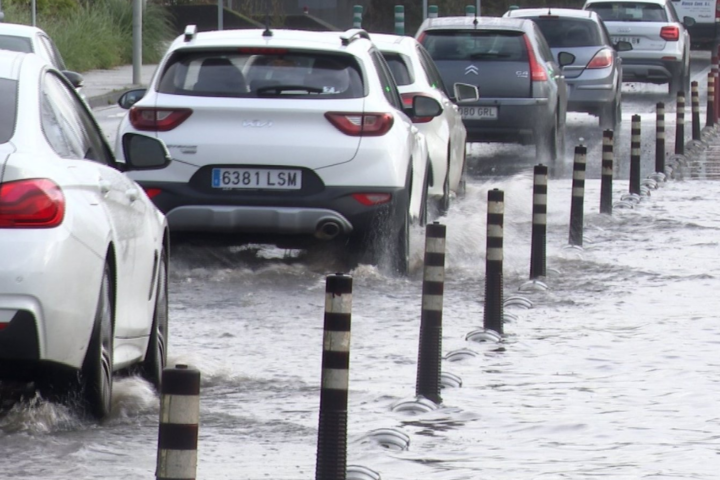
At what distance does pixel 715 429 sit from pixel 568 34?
62.3ft

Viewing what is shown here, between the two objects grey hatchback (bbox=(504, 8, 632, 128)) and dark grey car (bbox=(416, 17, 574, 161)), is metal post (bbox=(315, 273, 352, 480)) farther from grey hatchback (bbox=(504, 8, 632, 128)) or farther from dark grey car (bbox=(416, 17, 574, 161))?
grey hatchback (bbox=(504, 8, 632, 128))

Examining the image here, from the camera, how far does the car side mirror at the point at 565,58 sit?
916 inches

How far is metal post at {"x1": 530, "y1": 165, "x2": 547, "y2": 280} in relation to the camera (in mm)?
11375

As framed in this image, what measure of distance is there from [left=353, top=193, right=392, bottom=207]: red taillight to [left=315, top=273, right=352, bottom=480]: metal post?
509cm

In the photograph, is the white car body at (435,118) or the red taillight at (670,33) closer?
the white car body at (435,118)

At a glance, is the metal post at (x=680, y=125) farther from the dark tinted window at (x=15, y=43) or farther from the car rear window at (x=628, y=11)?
the car rear window at (x=628, y=11)

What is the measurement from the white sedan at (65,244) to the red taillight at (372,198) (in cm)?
353

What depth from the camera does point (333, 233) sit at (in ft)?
36.1

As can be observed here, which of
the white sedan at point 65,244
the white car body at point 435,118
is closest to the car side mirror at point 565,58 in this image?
the white car body at point 435,118

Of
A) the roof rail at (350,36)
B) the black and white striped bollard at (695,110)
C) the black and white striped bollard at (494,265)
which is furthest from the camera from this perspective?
the black and white striped bollard at (695,110)

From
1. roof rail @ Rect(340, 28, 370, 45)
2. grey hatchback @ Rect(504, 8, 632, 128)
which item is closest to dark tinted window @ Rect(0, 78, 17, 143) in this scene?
roof rail @ Rect(340, 28, 370, 45)

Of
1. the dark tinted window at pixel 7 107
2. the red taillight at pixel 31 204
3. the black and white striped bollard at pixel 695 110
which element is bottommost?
the black and white striped bollard at pixel 695 110

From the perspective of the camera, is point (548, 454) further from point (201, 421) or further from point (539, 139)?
point (539, 139)

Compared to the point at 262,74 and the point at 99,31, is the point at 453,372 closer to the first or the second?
the point at 262,74
